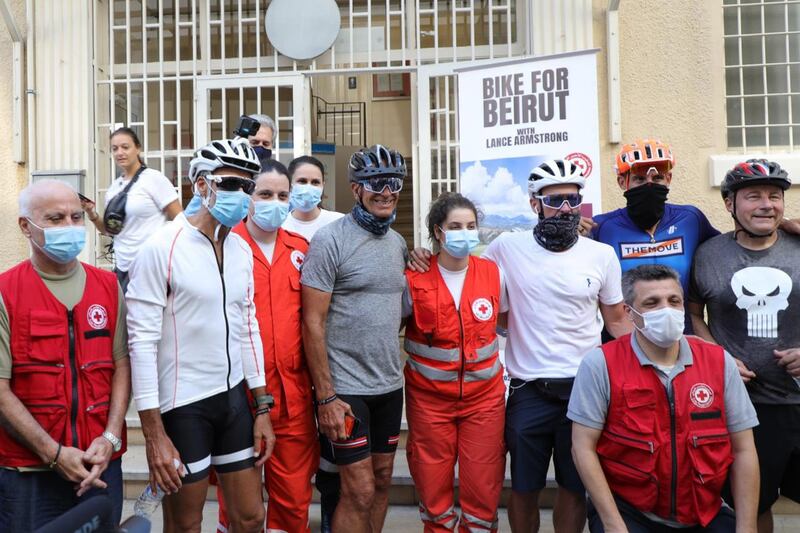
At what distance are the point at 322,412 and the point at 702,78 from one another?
4.64m

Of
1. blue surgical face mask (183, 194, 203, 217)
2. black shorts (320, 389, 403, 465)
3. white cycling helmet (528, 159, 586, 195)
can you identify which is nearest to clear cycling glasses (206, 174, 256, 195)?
blue surgical face mask (183, 194, 203, 217)

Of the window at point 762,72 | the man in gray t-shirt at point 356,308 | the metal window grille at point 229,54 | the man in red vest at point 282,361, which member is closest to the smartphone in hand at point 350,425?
the man in gray t-shirt at point 356,308

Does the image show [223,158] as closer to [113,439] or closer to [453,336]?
[113,439]

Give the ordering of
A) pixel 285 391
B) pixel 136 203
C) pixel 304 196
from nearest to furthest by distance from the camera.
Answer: pixel 285 391
pixel 304 196
pixel 136 203

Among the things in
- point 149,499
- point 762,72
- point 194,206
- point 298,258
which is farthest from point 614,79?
point 149,499

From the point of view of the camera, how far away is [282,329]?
362 cm

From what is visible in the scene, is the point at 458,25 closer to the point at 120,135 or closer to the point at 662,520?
the point at 120,135

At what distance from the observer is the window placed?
6387mm

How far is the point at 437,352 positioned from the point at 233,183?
1242 millimetres

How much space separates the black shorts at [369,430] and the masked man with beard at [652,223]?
1418 millimetres

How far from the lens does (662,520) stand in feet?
9.53

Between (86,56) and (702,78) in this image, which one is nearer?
(702,78)

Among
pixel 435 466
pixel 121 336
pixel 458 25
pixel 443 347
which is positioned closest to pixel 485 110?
pixel 458 25

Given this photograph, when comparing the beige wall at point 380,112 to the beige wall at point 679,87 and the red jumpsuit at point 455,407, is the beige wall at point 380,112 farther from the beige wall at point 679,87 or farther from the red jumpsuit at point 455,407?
the red jumpsuit at point 455,407
